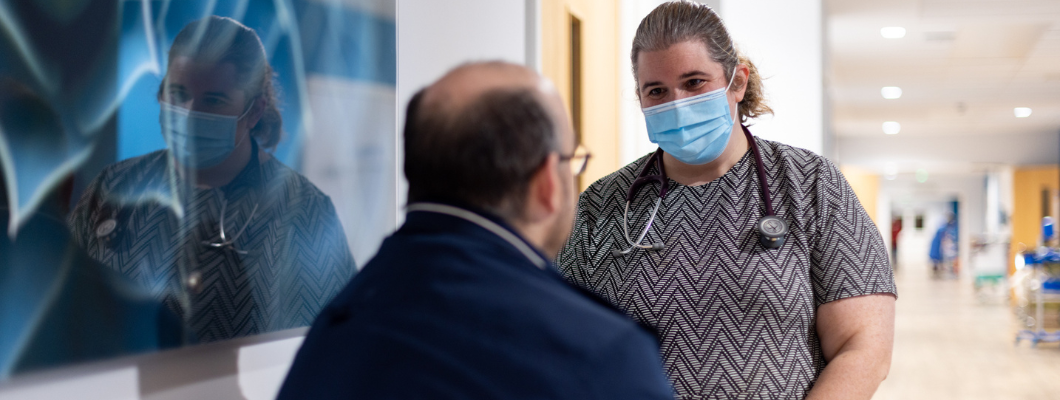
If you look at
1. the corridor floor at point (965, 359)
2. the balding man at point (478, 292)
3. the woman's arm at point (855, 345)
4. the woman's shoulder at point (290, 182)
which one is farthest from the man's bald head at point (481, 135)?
the corridor floor at point (965, 359)

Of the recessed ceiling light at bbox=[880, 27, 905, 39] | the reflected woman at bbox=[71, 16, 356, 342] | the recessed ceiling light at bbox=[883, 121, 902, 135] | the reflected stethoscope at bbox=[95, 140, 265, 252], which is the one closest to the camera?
the reflected woman at bbox=[71, 16, 356, 342]

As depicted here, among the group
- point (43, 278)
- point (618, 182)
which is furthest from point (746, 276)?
point (43, 278)

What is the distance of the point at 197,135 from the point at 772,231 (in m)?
0.90

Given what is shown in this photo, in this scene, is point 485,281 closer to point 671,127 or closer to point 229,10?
point 229,10

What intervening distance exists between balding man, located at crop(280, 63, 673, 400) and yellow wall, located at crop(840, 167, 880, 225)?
1456cm

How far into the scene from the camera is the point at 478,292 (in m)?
0.65

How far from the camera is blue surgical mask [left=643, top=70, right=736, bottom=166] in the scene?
1405 millimetres

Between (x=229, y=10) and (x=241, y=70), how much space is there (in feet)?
0.29

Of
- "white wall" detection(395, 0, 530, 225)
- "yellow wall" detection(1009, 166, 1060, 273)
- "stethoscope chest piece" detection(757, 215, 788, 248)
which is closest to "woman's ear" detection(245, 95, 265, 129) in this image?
"white wall" detection(395, 0, 530, 225)

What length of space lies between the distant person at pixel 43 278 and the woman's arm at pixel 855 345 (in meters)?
1.04

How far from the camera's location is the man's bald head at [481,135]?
0.71 meters

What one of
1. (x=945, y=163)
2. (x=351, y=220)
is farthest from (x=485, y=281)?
(x=945, y=163)

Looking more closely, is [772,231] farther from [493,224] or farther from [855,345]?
[493,224]

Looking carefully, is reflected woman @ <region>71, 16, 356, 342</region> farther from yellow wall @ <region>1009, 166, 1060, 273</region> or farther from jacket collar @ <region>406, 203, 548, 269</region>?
yellow wall @ <region>1009, 166, 1060, 273</region>
